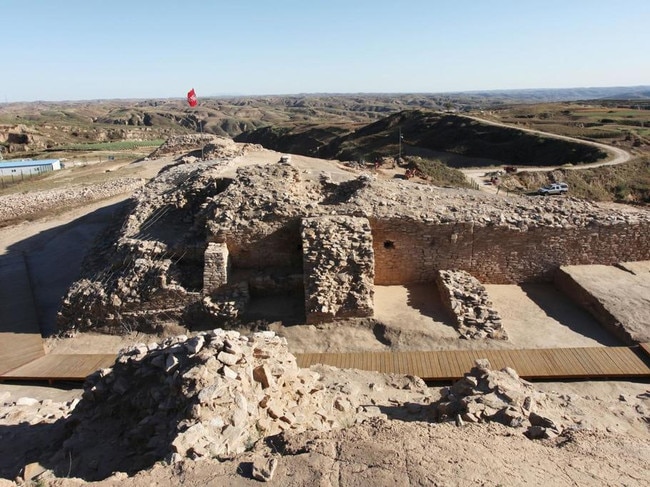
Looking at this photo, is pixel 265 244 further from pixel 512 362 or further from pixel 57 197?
pixel 57 197

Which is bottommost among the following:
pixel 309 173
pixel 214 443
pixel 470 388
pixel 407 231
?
pixel 470 388

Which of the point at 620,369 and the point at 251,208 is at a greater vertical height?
the point at 251,208

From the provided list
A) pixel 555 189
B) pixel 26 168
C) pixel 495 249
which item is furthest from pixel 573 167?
pixel 26 168

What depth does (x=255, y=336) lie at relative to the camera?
811 cm

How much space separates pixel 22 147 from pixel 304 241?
54974 millimetres

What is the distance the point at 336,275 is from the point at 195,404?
5901mm

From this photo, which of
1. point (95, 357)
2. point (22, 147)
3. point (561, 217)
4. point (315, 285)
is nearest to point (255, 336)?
point (315, 285)

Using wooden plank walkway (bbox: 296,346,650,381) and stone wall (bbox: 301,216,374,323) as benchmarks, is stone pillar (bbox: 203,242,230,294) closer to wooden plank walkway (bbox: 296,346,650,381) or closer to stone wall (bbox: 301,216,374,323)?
stone wall (bbox: 301,216,374,323)

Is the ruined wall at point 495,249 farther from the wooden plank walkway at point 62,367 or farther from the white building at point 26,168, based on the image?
the white building at point 26,168

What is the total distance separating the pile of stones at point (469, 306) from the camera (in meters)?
10.7

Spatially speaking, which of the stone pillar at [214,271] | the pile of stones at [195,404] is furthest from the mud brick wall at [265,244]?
the pile of stones at [195,404]

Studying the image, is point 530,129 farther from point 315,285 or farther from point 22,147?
point 22,147

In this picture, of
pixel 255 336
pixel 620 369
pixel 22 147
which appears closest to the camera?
pixel 255 336

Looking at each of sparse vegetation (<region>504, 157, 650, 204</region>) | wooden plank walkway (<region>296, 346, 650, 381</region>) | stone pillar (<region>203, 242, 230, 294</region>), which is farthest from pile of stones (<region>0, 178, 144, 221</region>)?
sparse vegetation (<region>504, 157, 650, 204</region>)
